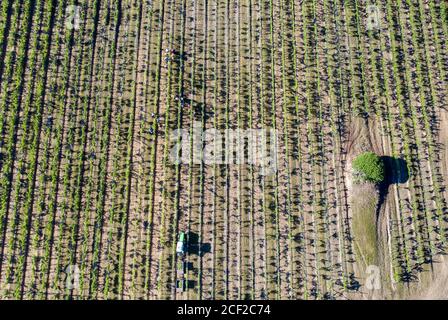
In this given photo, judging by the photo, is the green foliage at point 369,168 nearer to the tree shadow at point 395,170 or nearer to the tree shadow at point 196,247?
the tree shadow at point 395,170

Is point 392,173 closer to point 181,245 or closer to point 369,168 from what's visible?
point 369,168

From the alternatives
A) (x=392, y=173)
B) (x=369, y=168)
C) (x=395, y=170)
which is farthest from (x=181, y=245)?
(x=395, y=170)

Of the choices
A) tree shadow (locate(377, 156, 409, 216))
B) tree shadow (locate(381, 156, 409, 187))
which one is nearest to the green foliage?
tree shadow (locate(377, 156, 409, 216))

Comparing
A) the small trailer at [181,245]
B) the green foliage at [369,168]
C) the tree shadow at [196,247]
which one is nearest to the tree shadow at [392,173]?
the green foliage at [369,168]

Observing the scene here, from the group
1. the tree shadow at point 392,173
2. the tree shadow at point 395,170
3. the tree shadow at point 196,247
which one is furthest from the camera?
the tree shadow at point 395,170

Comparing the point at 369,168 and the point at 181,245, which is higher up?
the point at 369,168

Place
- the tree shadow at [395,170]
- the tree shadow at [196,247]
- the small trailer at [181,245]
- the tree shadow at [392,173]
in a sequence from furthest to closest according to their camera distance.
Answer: the tree shadow at [395,170] < the tree shadow at [392,173] < the tree shadow at [196,247] < the small trailer at [181,245]

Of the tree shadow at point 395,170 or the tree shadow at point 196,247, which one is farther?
the tree shadow at point 395,170

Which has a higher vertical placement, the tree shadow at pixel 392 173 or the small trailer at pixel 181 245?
the tree shadow at pixel 392 173

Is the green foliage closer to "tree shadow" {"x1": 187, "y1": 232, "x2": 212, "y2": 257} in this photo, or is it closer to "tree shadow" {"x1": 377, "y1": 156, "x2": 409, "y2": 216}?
"tree shadow" {"x1": 377, "y1": 156, "x2": 409, "y2": 216}
